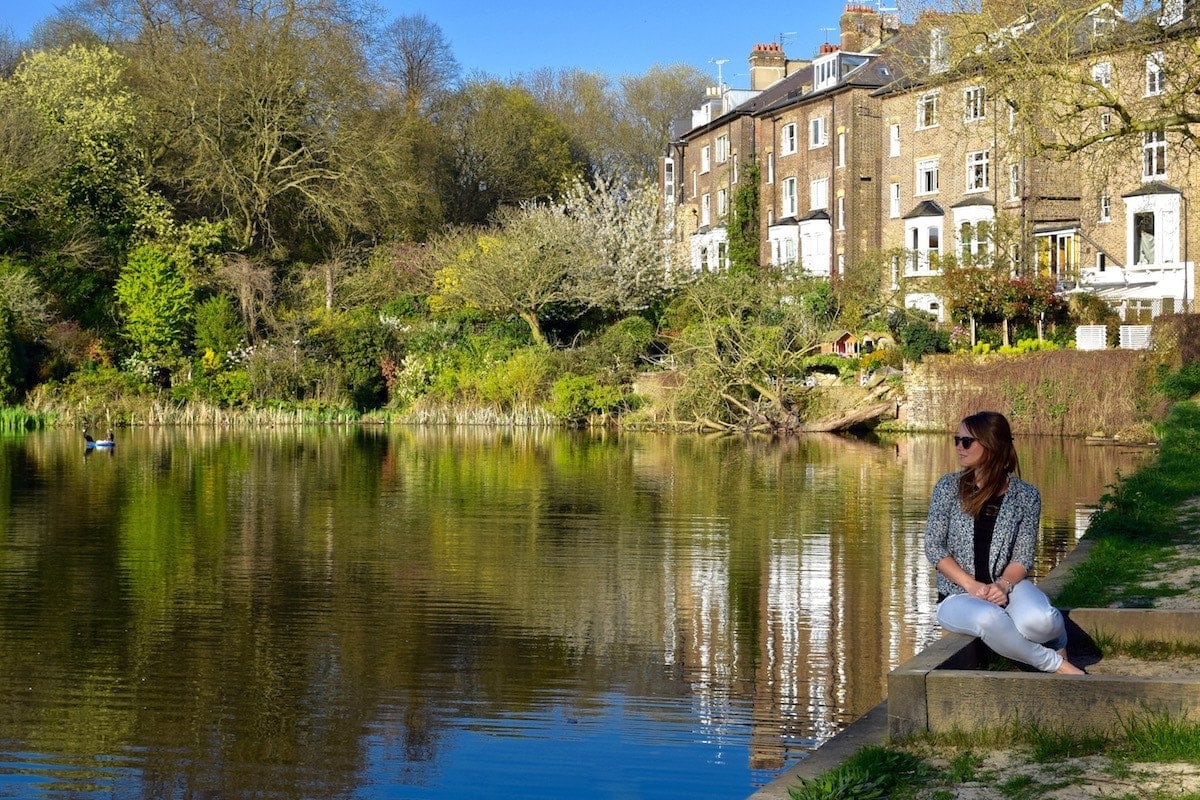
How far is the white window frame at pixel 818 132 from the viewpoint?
2331 inches

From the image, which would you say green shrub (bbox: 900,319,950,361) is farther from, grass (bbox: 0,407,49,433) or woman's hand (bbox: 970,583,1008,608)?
woman's hand (bbox: 970,583,1008,608)

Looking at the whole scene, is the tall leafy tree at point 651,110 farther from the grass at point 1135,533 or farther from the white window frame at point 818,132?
the grass at point 1135,533

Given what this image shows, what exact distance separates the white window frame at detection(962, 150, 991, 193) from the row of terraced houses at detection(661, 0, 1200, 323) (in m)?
0.08

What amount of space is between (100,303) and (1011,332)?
28.8 metres

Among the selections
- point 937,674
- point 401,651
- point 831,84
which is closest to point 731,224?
point 831,84

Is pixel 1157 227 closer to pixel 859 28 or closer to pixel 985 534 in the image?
pixel 859 28

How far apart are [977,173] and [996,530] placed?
1790 inches

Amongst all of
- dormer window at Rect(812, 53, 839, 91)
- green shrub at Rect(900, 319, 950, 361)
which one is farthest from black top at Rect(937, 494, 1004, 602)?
dormer window at Rect(812, 53, 839, 91)

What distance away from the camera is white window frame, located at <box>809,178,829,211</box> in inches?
2347

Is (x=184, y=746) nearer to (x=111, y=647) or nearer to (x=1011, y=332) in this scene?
(x=111, y=647)

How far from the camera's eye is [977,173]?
169 feet

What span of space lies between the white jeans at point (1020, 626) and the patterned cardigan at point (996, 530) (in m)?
0.26

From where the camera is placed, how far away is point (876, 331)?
147 ft

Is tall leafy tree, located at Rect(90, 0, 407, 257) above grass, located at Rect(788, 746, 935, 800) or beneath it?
above
